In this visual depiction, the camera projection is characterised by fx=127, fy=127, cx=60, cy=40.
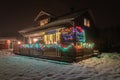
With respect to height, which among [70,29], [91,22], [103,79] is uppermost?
[91,22]

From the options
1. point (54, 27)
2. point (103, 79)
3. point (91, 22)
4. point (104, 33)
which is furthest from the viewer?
point (104, 33)

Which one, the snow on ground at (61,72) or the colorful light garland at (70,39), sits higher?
the colorful light garland at (70,39)

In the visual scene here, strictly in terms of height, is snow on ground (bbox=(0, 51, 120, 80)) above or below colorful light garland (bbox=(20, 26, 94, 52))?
below

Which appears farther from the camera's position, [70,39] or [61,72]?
[70,39]

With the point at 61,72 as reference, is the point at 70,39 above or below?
above

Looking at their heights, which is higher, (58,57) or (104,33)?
(104,33)

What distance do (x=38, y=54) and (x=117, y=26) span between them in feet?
72.9

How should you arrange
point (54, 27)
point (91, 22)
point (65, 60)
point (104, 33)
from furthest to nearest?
1. point (104, 33)
2. point (91, 22)
3. point (54, 27)
4. point (65, 60)

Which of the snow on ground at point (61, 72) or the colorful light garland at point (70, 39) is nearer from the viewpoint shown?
the snow on ground at point (61, 72)

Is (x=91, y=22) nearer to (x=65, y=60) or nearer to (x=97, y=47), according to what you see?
(x=97, y=47)

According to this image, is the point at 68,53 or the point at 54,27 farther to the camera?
the point at 54,27

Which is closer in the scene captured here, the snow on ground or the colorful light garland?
the snow on ground

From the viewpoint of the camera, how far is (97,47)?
78.4ft

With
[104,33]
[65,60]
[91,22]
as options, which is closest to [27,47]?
[65,60]
